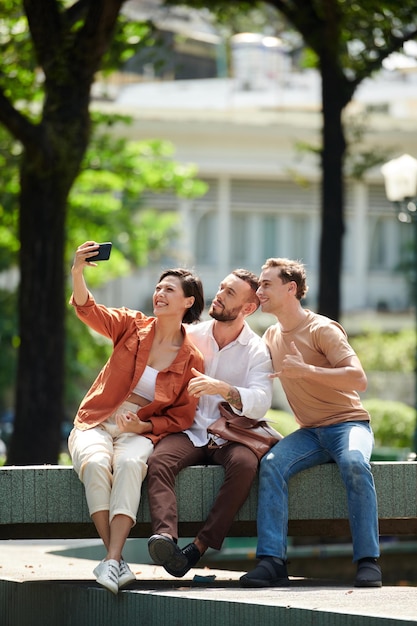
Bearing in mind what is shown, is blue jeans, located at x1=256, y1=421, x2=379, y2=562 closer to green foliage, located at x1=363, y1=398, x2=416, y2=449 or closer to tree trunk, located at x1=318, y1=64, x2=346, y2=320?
tree trunk, located at x1=318, y1=64, x2=346, y2=320

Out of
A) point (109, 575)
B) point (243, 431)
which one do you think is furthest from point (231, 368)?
point (109, 575)

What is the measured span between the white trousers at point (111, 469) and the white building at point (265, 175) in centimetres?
3203

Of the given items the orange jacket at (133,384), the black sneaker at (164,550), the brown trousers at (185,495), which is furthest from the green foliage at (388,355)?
the black sneaker at (164,550)

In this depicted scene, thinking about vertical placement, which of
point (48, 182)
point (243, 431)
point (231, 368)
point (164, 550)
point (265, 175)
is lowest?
point (164, 550)

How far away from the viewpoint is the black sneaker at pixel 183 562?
697 cm

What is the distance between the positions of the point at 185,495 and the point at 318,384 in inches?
39.0

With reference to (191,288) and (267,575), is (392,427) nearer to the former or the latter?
(191,288)

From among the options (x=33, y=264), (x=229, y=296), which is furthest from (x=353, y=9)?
(x=229, y=296)

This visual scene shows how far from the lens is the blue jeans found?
725cm

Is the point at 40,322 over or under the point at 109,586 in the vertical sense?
over

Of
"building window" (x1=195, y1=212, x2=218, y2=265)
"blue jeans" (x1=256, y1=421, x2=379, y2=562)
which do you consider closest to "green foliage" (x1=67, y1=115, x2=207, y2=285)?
"blue jeans" (x1=256, y1=421, x2=379, y2=562)

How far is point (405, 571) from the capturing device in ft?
49.5

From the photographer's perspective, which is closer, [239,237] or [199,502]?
[199,502]

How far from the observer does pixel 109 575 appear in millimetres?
6797
